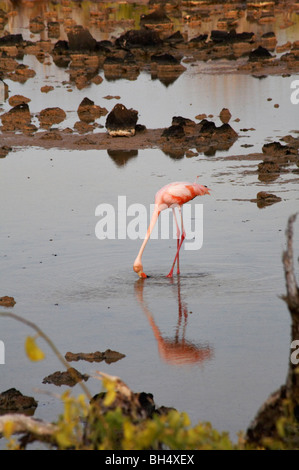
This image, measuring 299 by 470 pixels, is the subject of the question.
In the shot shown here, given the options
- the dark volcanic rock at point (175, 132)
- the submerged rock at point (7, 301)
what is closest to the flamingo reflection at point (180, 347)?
the submerged rock at point (7, 301)

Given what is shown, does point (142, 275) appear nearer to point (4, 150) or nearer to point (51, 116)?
point (4, 150)

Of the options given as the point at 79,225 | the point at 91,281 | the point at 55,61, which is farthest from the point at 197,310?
the point at 55,61

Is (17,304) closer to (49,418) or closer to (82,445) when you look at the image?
(49,418)

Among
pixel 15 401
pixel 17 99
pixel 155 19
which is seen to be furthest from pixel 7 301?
pixel 155 19

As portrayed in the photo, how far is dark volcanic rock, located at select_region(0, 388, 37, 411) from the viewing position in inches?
316

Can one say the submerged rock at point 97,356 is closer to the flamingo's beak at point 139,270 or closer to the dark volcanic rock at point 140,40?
Answer: the flamingo's beak at point 139,270

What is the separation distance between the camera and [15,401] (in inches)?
317

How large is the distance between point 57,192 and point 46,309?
20.1ft

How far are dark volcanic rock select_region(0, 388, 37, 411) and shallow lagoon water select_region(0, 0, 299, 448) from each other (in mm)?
134

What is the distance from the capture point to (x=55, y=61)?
3653 centimetres

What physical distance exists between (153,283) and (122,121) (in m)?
9.62

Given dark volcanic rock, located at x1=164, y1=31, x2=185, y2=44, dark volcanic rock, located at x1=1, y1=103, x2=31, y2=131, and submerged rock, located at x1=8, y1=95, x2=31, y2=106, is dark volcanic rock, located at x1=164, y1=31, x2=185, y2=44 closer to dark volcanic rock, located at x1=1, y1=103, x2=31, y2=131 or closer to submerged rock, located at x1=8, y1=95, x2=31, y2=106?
submerged rock, located at x1=8, y1=95, x2=31, y2=106

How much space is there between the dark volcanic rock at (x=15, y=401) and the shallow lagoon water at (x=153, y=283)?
0.13 metres
